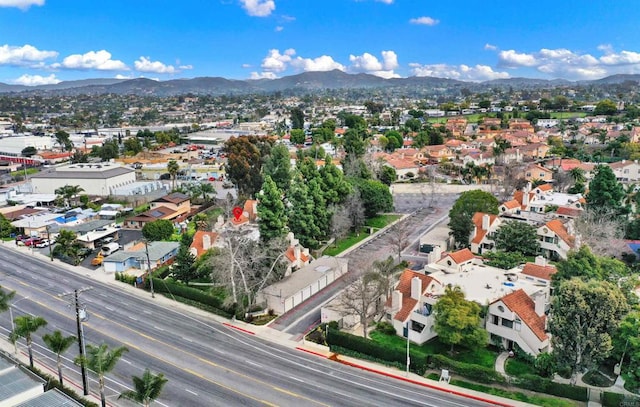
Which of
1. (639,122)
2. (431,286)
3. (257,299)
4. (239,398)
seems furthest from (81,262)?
(639,122)

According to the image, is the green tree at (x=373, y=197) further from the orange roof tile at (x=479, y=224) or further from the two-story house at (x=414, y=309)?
the two-story house at (x=414, y=309)

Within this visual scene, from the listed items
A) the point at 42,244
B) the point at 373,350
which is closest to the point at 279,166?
the point at 42,244

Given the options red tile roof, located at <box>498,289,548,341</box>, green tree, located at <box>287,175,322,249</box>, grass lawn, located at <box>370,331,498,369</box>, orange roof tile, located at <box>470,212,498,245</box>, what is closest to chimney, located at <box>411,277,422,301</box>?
grass lawn, located at <box>370,331,498,369</box>

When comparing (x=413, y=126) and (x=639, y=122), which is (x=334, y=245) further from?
(x=639, y=122)

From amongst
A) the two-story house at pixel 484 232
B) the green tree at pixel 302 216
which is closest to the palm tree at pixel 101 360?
the green tree at pixel 302 216

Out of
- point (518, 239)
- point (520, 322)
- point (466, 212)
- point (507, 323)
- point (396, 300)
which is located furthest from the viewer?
point (466, 212)

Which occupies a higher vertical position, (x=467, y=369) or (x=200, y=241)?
(x=200, y=241)

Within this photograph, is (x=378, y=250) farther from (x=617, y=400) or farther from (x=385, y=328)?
(x=617, y=400)
